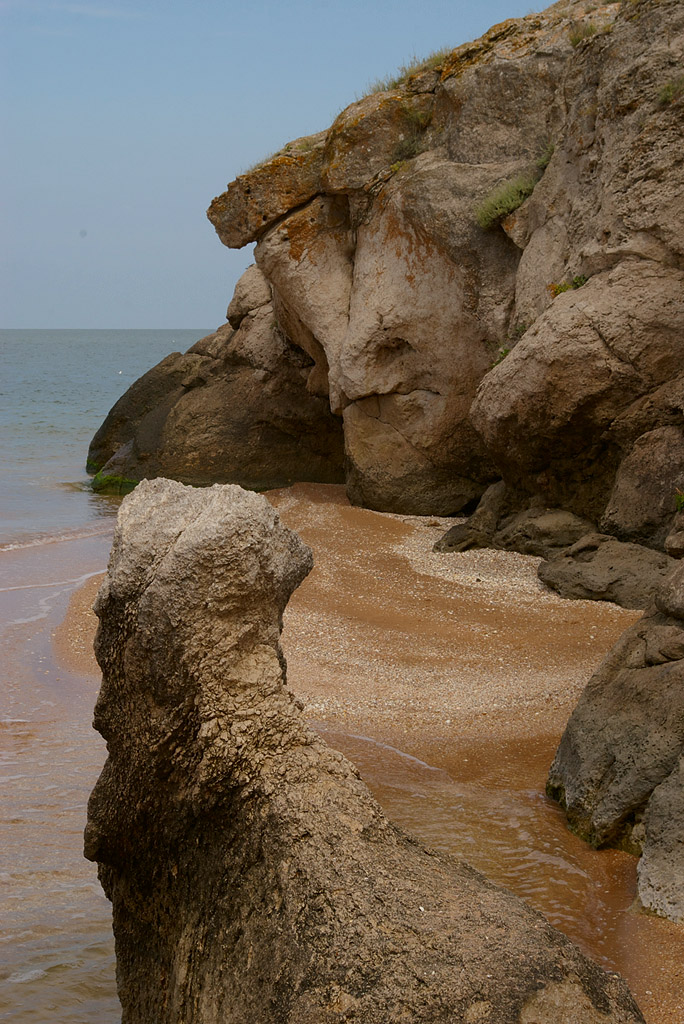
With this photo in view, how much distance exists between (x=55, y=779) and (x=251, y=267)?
13.5m

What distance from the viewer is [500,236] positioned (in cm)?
1239

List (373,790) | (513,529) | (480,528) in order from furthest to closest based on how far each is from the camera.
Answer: (480,528), (513,529), (373,790)

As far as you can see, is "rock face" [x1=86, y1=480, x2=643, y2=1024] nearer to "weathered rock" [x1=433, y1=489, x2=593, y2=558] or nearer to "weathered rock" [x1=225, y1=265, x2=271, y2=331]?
"weathered rock" [x1=433, y1=489, x2=593, y2=558]

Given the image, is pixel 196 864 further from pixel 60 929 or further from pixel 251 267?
pixel 251 267

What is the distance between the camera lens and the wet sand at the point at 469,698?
15.1 feet

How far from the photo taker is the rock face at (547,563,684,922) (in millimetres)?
4512

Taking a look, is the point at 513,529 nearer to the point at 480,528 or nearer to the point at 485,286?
the point at 480,528

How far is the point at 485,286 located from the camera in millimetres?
12547

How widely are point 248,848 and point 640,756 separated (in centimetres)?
251

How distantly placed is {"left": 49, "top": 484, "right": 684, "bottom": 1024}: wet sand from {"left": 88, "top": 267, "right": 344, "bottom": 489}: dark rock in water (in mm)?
5523

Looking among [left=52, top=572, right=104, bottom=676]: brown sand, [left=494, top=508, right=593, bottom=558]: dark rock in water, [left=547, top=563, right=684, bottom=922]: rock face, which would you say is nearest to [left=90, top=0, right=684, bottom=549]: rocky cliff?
[left=494, top=508, right=593, bottom=558]: dark rock in water

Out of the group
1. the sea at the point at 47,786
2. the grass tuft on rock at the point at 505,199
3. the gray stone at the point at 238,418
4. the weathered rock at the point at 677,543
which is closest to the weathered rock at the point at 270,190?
the gray stone at the point at 238,418

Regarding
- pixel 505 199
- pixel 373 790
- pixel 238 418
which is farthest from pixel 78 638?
pixel 238 418

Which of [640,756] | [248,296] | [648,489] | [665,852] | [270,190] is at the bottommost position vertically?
[665,852]
